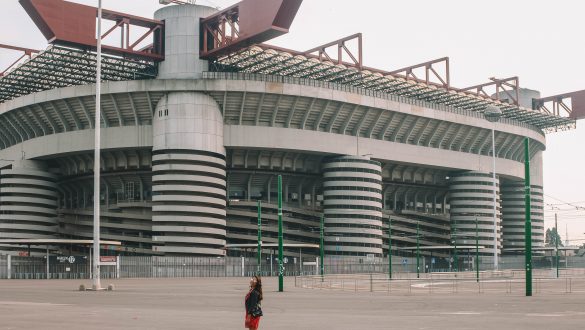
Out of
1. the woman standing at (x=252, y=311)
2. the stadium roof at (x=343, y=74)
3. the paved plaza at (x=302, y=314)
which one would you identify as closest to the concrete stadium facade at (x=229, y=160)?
the stadium roof at (x=343, y=74)

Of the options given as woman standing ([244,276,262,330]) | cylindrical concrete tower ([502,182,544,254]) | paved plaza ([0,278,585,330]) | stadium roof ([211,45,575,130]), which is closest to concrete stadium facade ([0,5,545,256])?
stadium roof ([211,45,575,130])

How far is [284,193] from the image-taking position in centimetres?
11525

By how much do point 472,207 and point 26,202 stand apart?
6322 cm

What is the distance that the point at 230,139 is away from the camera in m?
101

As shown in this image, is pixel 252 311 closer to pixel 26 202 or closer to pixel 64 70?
pixel 64 70

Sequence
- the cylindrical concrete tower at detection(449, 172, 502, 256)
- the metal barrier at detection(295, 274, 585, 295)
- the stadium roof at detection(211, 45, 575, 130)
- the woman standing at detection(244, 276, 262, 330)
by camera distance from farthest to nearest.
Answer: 1. the cylindrical concrete tower at detection(449, 172, 502, 256)
2. the stadium roof at detection(211, 45, 575, 130)
3. the metal barrier at detection(295, 274, 585, 295)
4. the woman standing at detection(244, 276, 262, 330)

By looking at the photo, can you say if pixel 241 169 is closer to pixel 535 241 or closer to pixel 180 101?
pixel 180 101

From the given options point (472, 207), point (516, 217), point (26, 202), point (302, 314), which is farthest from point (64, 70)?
point (516, 217)

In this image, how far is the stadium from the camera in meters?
95.7

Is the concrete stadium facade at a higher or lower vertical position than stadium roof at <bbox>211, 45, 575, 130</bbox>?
lower

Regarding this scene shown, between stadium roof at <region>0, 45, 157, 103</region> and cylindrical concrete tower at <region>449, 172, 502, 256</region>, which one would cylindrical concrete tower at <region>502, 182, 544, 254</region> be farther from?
stadium roof at <region>0, 45, 157, 103</region>

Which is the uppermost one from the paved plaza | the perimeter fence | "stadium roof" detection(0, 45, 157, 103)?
"stadium roof" detection(0, 45, 157, 103)

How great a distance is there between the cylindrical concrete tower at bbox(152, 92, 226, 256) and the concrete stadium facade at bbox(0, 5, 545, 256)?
135 mm

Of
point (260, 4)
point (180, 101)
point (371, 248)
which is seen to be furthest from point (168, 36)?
point (371, 248)
